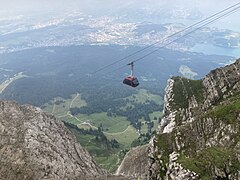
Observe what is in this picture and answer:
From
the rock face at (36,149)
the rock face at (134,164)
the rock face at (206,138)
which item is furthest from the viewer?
the rock face at (134,164)

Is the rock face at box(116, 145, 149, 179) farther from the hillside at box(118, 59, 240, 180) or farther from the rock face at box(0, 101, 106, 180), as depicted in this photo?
the rock face at box(0, 101, 106, 180)

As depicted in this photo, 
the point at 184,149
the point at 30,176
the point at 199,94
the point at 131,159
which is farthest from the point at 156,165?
the point at 131,159

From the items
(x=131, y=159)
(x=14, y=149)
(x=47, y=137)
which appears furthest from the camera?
(x=131, y=159)

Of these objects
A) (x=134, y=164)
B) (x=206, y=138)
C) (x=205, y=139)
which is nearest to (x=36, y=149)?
(x=205, y=139)

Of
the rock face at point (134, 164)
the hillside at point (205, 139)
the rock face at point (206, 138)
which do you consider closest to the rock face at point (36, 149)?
the hillside at point (205, 139)

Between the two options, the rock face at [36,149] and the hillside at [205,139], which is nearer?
the hillside at [205,139]

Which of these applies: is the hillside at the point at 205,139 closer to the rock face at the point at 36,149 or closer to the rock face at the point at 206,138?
the rock face at the point at 206,138

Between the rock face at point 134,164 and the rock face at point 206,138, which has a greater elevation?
the rock face at point 206,138

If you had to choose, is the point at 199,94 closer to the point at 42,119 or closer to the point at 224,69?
the point at 224,69
